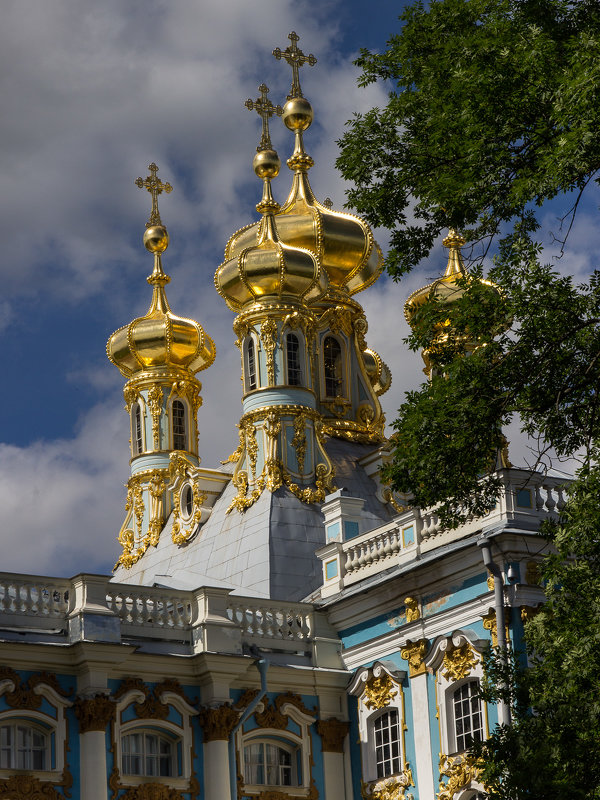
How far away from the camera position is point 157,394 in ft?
120

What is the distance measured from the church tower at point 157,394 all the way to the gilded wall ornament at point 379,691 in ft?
38.6

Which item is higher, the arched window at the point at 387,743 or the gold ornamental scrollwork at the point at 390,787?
the arched window at the point at 387,743

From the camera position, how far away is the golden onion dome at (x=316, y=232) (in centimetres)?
3616

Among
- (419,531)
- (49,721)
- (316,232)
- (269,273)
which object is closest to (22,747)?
(49,721)

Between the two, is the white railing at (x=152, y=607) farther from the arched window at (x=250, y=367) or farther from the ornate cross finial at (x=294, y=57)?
the ornate cross finial at (x=294, y=57)

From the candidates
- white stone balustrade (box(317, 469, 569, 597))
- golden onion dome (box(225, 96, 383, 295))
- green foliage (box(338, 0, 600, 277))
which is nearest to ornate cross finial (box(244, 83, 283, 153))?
golden onion dome (box(225, 96, 383, 295))

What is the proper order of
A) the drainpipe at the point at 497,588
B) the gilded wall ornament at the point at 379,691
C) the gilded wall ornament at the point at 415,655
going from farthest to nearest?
the gilded wall ornament at the point at 379,691
the gilded wall ornament at the point at 415,655
the drainpipe at the point at 497,588

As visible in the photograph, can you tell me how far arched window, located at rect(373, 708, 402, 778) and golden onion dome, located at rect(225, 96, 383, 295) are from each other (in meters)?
13.6

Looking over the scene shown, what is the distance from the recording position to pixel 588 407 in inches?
588

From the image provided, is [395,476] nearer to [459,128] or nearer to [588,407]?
[588,407]

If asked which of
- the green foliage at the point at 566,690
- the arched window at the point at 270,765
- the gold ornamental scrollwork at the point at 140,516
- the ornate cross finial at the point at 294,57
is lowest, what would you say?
the green foliage at the point at 566,690

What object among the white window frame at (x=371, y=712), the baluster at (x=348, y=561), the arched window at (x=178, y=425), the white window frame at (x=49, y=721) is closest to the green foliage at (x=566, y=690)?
the white window frame at (x=371, y=712)

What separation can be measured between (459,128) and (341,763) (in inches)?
500

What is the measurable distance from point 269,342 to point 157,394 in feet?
18.1
